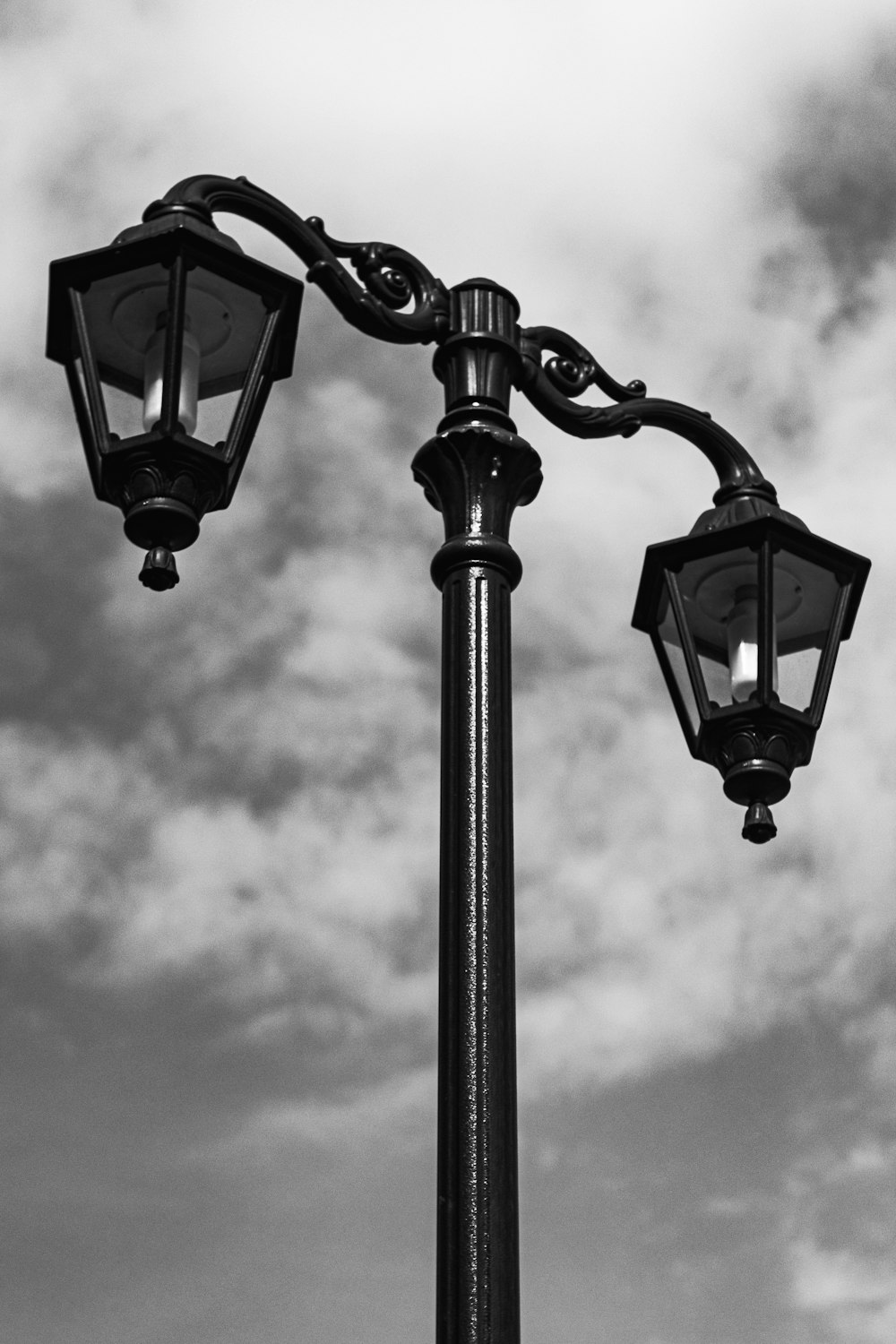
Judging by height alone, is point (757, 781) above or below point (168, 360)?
below

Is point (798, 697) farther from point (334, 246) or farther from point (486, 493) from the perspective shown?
point (334, 246)

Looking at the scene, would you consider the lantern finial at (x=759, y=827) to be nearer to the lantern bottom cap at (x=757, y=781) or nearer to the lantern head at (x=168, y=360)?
the lantern bottom cap at (x=757, y=781)

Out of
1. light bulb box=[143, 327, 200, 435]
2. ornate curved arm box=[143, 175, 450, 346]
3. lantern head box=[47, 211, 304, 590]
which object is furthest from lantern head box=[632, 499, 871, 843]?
light bulb box=[143, 327, 200, 435]

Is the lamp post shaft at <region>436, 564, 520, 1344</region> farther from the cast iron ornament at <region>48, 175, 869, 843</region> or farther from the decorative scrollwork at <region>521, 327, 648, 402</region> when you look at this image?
the decorative scrollwork at <region>521, 327, 648, 402</region>

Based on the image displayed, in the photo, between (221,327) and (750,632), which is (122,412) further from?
(750,632)

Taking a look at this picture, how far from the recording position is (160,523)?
5316mm

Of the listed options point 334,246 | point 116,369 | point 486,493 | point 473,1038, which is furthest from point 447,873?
point 334,246

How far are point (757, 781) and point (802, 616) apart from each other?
626 millimetres

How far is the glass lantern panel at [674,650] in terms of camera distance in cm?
649

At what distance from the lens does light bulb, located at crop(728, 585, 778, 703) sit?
20.7 ft

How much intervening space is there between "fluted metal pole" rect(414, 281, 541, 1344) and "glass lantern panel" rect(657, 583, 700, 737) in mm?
714

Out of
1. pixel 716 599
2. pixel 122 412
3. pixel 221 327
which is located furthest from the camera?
pixel 716 599

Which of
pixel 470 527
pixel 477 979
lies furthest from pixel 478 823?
pixel 470 527

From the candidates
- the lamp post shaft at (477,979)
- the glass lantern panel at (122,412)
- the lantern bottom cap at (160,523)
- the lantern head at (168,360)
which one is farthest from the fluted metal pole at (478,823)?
the glass lantern panel at (122,412)
